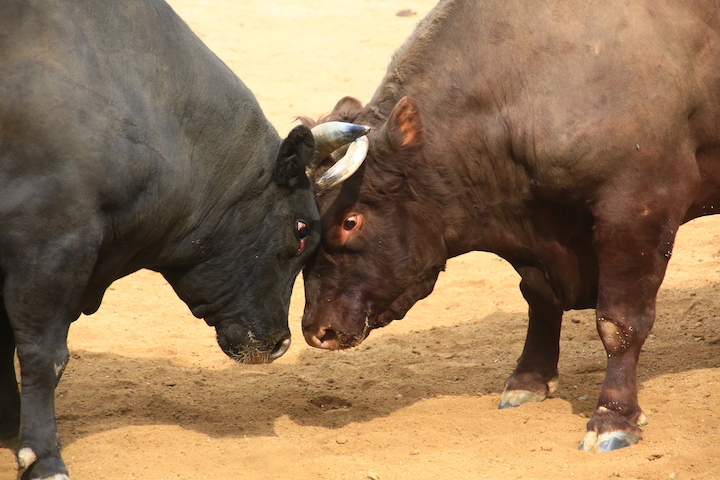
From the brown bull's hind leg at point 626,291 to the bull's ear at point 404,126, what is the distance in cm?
108

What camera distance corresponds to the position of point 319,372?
6586mm

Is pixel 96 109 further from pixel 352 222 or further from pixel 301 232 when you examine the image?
pixel 352 222

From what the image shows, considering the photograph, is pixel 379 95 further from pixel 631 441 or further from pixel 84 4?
pixel 631 441

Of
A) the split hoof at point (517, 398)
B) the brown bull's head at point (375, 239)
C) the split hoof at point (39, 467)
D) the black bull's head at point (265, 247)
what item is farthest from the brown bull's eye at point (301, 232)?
the split hoof at point (39, 467)

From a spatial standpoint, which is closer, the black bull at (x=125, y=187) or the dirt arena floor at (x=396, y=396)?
the black bull at (x=125, y=187)

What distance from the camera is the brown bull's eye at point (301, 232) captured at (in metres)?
5.25

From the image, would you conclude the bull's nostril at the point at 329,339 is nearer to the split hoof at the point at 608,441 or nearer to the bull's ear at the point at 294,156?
the bull's ear at the point at 294,156

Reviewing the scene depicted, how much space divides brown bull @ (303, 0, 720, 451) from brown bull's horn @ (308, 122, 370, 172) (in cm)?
20

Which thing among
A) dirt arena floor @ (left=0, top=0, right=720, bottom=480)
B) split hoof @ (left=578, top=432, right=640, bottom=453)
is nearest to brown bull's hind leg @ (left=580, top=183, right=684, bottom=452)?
split hoof @ (left=578, top=432, right=640, bottom=453)

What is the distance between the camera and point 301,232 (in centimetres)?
528

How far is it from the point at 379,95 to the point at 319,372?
2126mm

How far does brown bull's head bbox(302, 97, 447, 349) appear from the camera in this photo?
523cm

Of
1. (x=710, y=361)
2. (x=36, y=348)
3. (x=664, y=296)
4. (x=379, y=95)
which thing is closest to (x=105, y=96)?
(x=36, y=348)

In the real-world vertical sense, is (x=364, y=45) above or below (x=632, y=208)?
below
